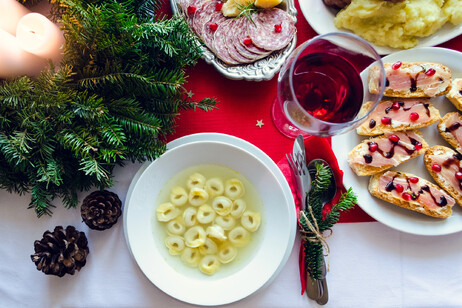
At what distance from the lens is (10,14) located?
0.98m

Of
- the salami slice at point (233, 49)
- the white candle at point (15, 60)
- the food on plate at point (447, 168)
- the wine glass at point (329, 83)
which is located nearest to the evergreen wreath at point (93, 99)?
the white candle at point (15, 60)

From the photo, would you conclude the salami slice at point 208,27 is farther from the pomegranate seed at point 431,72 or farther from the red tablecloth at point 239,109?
the pomegranate seed at point 431,72

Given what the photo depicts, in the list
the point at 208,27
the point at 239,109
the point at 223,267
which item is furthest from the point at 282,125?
the point at 223,267

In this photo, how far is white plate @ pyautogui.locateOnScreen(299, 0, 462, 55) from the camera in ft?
3.92

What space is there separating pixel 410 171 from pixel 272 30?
0.65 metres

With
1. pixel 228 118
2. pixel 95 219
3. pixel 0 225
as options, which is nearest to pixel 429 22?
pixel 228 118

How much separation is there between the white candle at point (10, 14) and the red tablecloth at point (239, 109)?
1.43 feet

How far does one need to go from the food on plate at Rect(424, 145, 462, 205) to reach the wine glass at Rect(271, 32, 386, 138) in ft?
1.07

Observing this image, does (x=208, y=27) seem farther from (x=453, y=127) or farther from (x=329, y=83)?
(x=453, y=127)

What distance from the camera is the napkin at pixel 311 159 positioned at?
1.11m

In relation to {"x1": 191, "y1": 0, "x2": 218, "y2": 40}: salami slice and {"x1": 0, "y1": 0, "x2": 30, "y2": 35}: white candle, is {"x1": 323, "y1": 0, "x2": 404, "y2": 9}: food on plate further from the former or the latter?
{"x1": 0, "y1": 0, "x2": 30, "y2": 35}: white candle

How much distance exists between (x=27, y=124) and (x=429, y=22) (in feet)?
3.91

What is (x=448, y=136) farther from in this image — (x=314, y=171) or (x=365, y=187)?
(x=314, y=171)

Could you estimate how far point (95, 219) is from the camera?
3.51 feet
